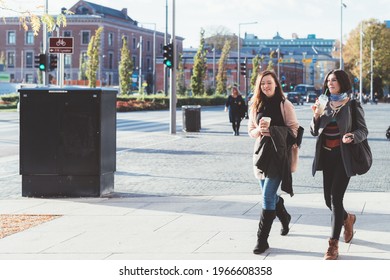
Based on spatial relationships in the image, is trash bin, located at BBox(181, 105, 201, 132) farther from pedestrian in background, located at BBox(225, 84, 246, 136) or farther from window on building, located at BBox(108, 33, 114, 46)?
window on building, located at BBox(108, 33, 114, 46)

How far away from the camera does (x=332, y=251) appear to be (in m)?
7.73

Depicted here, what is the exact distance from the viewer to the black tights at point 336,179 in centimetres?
807

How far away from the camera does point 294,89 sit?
389 ft

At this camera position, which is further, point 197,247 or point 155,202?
point 155,202

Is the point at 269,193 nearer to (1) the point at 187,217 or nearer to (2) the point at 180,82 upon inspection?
(1) the point at 187,217

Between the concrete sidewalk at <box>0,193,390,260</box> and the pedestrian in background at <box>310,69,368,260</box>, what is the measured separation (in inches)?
22.9

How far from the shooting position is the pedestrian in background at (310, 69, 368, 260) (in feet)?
26.3

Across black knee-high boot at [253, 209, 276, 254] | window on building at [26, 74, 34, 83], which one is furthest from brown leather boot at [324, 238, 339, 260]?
window on building at [26, 74, 34, 83]

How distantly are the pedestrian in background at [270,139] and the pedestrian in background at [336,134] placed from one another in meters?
0.30

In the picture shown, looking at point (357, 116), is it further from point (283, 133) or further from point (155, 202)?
point (155, 202)

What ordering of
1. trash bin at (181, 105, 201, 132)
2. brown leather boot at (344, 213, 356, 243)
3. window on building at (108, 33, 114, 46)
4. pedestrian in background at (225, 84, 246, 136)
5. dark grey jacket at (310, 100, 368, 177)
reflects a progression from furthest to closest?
1. window on building at (108, 33, 114, 46)
2. trash bin at (181, 105, 201, 132)
3. pedestrian in background at (225, 84, 246, 136)
4. brown leather boot at (344, 213, 356, 243)
5. dark grey jacket at (310, 100, 368, 177)

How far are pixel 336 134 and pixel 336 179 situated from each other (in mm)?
440

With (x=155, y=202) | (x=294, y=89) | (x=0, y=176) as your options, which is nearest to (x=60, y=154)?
(x=155, y=202)
